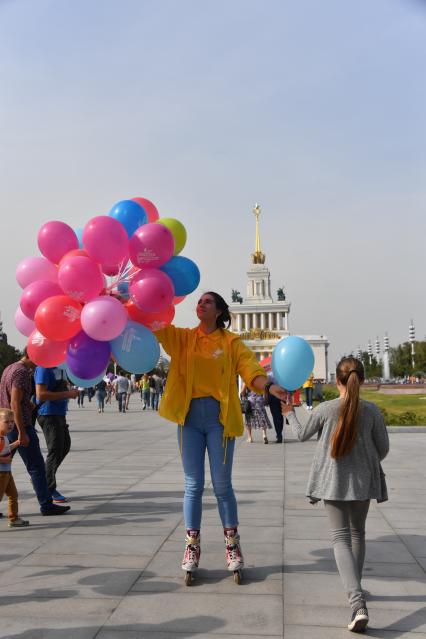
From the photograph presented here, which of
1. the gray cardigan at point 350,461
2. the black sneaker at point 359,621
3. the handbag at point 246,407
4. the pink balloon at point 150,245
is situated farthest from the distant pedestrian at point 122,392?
the black sneaker at point 359,621

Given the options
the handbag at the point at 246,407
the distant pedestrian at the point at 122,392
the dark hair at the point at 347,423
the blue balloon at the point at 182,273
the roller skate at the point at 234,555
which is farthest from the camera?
the distant pedestrian at the point at 122,392

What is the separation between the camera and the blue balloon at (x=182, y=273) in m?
5.02

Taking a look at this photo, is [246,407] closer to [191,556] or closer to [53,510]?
[53,510]

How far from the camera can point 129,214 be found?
16.7 feet

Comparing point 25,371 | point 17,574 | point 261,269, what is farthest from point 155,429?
point 261,269

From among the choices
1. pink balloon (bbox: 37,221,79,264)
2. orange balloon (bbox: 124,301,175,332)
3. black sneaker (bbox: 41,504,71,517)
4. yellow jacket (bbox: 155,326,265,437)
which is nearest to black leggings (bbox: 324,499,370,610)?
yellow jacket (bbox: 155,326,265,437)

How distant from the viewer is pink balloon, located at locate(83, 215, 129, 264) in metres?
4.73

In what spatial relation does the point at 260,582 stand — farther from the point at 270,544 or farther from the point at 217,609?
the point at 270,544

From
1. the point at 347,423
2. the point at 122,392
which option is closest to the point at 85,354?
the point at 347,423

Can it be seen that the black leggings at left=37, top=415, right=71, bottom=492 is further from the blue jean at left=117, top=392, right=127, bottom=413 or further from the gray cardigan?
the blue jean at left=117, top=392, right=127, bottom=413

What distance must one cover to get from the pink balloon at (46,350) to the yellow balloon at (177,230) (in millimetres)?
1165

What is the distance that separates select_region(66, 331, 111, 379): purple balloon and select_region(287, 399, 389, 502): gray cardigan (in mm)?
1534

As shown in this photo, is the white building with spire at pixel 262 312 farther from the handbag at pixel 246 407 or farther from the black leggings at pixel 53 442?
the black leggings at pixel 53 442

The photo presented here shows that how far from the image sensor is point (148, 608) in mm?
3979
